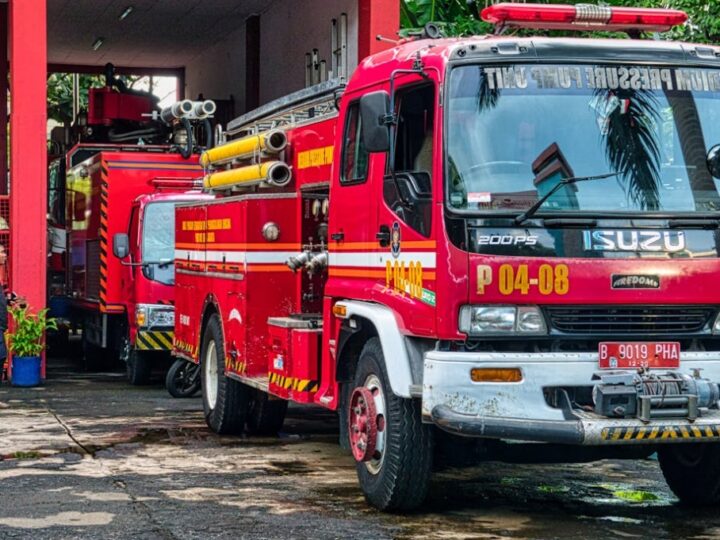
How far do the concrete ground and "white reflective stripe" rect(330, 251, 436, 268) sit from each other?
1.50 meters

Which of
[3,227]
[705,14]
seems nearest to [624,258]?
[705,14]

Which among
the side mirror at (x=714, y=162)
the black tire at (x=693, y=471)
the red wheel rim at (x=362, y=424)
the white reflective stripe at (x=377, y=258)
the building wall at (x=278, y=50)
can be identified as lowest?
the black tire at (x=693, y=471)

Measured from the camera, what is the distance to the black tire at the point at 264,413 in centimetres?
1234

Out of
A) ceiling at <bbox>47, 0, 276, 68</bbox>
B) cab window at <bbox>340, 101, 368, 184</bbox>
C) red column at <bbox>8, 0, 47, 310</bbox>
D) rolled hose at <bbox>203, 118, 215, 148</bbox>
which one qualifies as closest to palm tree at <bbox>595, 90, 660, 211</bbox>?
cab window at <bbox>340, 101, 368, 184</bbox>

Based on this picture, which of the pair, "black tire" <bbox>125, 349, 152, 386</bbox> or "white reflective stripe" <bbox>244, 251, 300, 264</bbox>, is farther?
"black tire" <bbox>125, 349, 152, 386</bbox>

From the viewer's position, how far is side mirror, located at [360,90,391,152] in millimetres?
8336

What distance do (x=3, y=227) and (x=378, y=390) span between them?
10.6 m

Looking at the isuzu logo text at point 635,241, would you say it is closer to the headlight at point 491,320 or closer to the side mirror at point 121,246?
the headlight at point 491,320

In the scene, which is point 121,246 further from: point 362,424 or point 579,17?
point 579,17

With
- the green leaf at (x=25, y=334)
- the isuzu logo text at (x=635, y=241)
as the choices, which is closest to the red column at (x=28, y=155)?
the green leaf at (x=25, y=334)

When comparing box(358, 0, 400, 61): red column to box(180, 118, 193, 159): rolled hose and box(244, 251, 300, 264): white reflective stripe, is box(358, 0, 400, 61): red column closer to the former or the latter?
box(180, 118, 193, 159): rolled hose

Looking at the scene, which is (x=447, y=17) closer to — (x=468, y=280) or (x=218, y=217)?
(x=218, y=217)

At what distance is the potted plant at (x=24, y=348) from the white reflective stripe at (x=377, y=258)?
8.22 metres

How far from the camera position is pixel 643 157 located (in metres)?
8.20
